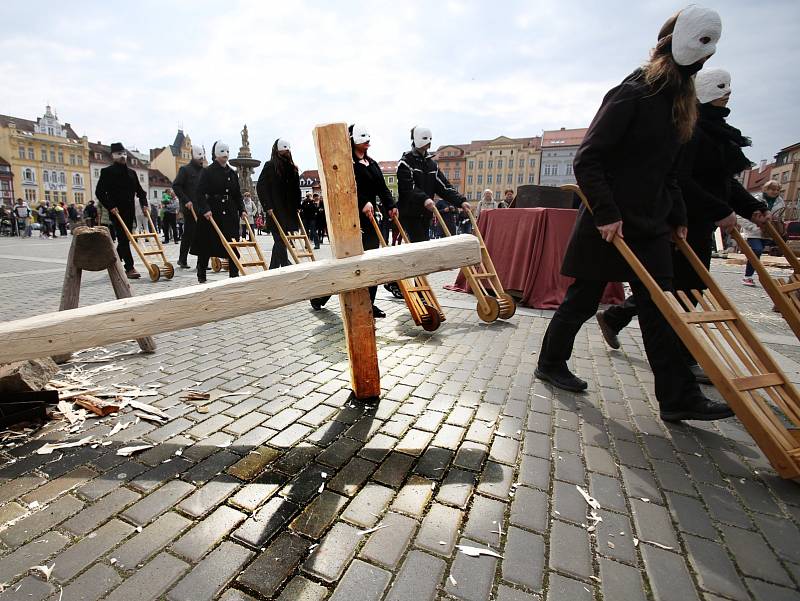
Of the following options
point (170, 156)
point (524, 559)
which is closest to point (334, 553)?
point (524, 559)

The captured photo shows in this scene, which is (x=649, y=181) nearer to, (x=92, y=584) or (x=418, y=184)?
(x=92, y=584)

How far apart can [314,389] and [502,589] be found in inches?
72.7

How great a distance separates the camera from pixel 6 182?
60875mm

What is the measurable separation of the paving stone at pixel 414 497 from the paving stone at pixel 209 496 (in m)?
0.72

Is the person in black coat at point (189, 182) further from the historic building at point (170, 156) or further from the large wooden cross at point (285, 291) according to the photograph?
the historic building at point (170, 156)

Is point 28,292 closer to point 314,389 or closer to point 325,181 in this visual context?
point 314,389

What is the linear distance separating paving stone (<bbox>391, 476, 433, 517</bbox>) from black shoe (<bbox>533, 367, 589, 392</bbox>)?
4.84ft

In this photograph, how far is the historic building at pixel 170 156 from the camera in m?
84.2

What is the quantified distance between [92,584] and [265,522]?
1.80ft

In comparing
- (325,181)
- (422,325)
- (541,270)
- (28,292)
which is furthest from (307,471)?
(28,292)

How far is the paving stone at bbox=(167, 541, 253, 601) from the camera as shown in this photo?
1334 millimetres

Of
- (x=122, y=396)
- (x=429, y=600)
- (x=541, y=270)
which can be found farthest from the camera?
(x=541, y=270)

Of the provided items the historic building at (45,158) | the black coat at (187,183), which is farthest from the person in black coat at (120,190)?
the historic building at (45,158)

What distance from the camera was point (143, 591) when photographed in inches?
52.6
